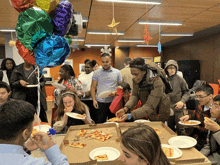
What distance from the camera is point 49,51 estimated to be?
1.21 metres

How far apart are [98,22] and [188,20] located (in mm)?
2545

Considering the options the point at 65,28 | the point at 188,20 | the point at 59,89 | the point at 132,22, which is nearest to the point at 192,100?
the point at 188,20

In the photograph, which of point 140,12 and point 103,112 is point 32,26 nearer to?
point 103,112

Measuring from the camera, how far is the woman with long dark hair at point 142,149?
0.79 meters

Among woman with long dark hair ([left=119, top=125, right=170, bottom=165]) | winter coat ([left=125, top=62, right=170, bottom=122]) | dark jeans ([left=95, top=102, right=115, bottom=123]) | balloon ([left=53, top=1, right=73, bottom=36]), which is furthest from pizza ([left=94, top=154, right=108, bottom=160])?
dark jeans ([left=95, top=102, right=115, bottom=123])

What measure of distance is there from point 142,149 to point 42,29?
3.39ft

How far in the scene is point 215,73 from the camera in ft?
21.8

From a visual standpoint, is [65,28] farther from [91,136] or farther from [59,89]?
[59,89]

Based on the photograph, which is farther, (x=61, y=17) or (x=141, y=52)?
(x=141, y=52)

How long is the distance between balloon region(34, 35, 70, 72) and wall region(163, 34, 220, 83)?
6.89 meters

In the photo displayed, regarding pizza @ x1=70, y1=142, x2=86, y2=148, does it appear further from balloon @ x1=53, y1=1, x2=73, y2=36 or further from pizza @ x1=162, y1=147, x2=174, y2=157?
balloon @ x1=53, y1=1, x2=73, y2=36

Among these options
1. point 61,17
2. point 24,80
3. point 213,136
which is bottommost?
point 213,136

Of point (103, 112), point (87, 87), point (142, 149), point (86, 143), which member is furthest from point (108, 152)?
point (87, 87)

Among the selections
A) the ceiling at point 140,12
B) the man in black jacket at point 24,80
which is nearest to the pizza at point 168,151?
the man in black jacket at point 24,80
